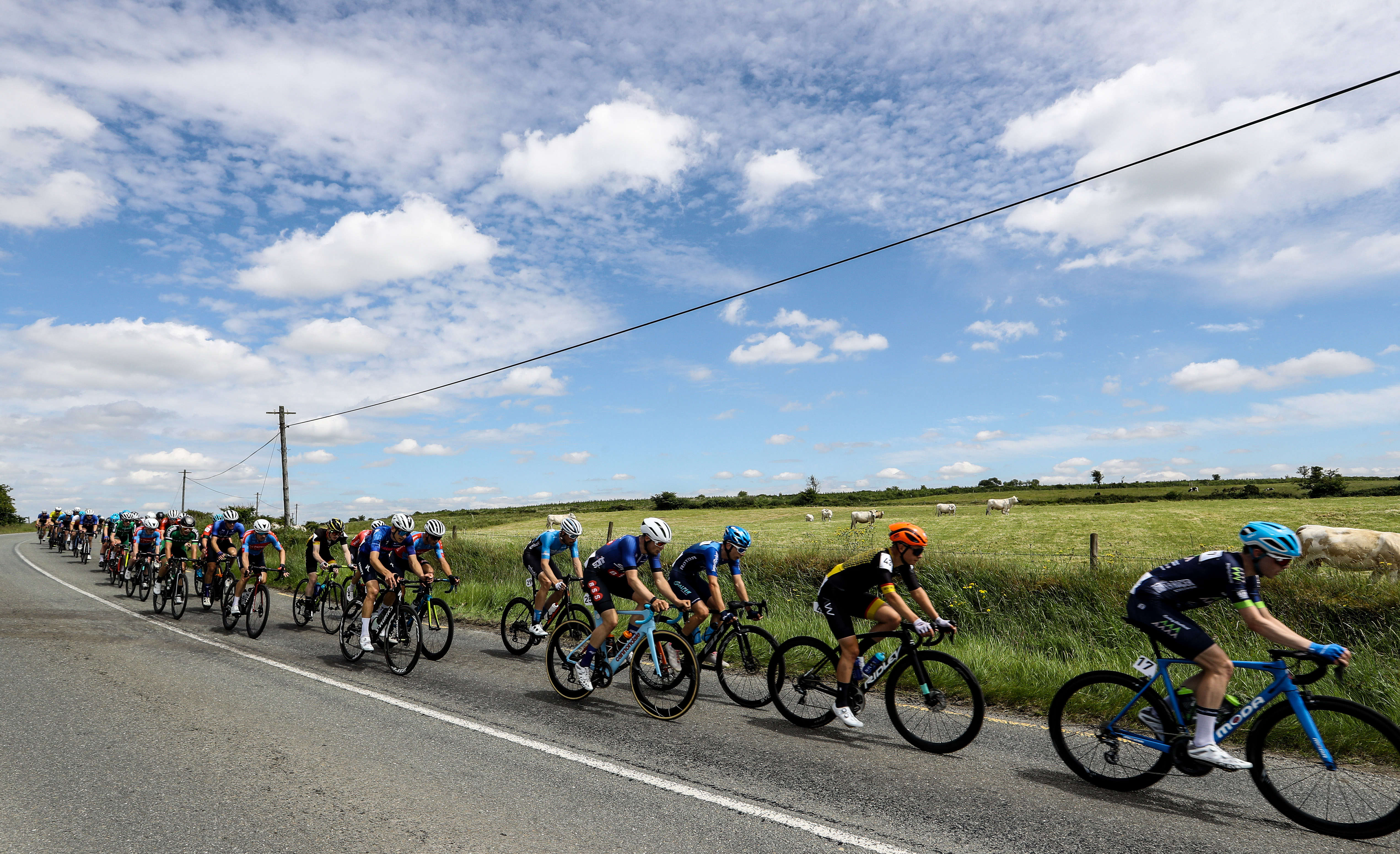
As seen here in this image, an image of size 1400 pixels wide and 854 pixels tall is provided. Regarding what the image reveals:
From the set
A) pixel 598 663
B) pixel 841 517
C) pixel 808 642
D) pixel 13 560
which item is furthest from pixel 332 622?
pixel 841 517

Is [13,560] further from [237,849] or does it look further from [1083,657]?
[1083,657]

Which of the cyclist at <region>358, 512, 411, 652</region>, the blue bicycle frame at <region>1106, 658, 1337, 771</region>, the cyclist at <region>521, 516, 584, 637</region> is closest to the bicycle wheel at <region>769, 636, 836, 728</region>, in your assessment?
the blue bicycle frame at <region>1106, 658, 1337, 771</region>

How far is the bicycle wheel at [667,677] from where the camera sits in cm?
694

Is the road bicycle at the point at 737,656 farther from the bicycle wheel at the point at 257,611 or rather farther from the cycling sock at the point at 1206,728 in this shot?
the bicycle wheel at the point at 257,611

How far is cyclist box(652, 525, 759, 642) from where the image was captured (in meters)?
7.96

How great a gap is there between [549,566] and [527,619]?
921mm

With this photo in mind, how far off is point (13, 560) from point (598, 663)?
34.8 m

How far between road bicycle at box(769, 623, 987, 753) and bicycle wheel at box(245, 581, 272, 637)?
9.19 metres

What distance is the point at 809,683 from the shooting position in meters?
6.68

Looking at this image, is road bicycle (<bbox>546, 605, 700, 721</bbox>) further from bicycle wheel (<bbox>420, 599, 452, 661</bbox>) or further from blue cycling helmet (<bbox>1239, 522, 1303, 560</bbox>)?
blue cycling helmet (<bbox>1239, 522, 1303, 560</bbox>)

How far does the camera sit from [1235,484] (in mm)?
76812

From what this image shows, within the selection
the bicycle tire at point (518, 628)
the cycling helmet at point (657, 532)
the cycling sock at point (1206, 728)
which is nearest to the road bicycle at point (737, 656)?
the cycling helmet at point (657, 532)

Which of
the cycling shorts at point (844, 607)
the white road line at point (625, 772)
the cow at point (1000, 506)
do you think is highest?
the cow at point (1000, 506)

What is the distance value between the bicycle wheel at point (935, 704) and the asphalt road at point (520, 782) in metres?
0.16
